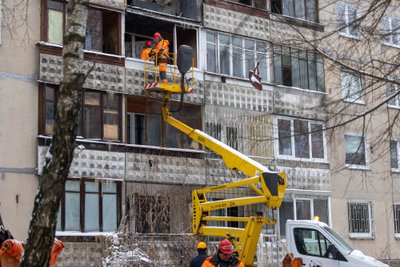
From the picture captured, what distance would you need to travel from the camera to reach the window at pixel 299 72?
2903 centimetres

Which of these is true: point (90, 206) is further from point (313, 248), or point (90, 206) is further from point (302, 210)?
point (302, 210)

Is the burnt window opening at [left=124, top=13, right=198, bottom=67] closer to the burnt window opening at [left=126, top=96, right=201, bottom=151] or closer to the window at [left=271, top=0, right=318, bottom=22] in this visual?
the burnt window opening at [left=126, top=96, right=201, bottom=151]

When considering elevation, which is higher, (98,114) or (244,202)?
(98,114)

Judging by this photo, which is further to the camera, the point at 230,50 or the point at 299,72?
the point at 299,72

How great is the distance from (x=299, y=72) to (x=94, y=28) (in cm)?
928

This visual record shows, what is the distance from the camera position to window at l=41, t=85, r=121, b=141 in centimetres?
2314


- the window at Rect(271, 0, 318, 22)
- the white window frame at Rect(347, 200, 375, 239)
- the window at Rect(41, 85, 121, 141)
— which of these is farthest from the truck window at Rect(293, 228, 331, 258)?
the window at Rect(271, 0, 318, 22)

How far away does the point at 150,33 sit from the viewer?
27031 mm

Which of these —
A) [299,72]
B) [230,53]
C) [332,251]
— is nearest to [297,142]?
[299,72]

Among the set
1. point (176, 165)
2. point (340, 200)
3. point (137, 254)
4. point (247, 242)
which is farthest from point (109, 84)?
point (340, 200)

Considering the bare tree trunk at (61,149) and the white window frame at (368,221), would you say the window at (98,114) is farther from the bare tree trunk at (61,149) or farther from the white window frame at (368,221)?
the bare tree trunk at (61,149)

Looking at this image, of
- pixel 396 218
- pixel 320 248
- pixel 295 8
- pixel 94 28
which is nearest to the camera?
pixel 320 248

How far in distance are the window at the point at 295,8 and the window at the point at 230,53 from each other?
2804 mm

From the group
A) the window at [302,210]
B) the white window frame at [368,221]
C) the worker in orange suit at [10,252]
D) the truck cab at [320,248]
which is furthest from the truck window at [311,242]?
the white window frame at [368,221]
